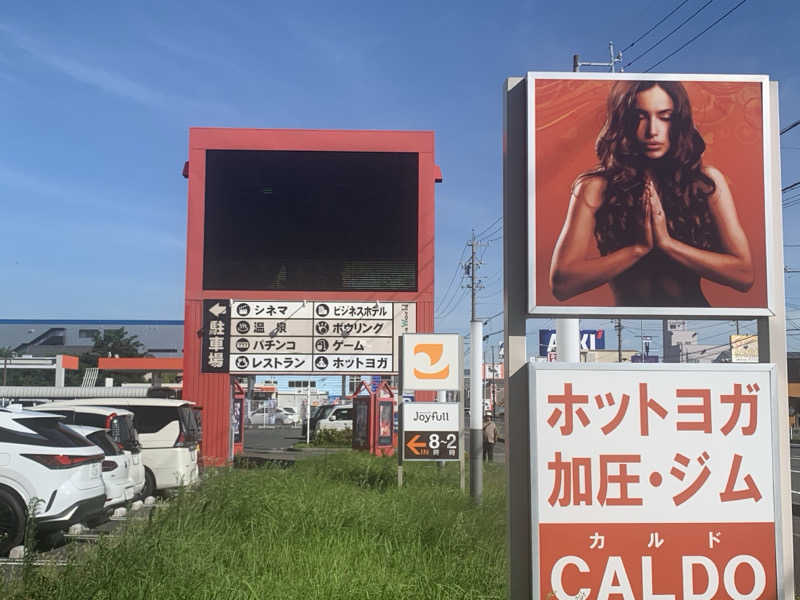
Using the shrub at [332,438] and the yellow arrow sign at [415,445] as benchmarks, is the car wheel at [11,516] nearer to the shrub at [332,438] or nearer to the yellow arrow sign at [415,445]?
the yellow arrow sign at [415,445]

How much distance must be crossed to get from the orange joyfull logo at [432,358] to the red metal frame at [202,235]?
7048 mm

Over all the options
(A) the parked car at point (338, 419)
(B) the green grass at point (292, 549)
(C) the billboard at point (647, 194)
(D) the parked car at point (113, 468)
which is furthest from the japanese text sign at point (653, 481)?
(A) the parked car at point (338, 419)

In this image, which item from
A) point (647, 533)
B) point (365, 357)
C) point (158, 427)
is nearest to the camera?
point (647, 533)

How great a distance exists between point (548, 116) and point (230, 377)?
19.5 m

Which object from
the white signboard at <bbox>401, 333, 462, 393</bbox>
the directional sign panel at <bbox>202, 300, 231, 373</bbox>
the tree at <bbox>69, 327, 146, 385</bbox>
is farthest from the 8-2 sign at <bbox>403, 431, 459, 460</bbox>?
the tree at <bbox>69, 327, 146, 385</bbox>

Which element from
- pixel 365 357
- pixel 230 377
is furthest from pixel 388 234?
pixel 230 377

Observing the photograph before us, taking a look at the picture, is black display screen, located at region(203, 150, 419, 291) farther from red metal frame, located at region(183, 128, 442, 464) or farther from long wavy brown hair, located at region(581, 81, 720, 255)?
long wavy brown hair, located at region(581, 81, 720, 255)

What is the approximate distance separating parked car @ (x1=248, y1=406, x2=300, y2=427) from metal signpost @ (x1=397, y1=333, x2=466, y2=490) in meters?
50.5

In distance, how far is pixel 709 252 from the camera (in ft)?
13.6

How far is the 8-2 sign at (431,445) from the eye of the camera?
1462 centimetres

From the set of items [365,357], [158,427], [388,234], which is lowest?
[158,427]

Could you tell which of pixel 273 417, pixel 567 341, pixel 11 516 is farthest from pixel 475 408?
pixel 273 417

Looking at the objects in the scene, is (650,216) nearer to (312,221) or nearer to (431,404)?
(431,404)

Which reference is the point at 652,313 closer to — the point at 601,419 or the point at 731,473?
the point at 601,419
